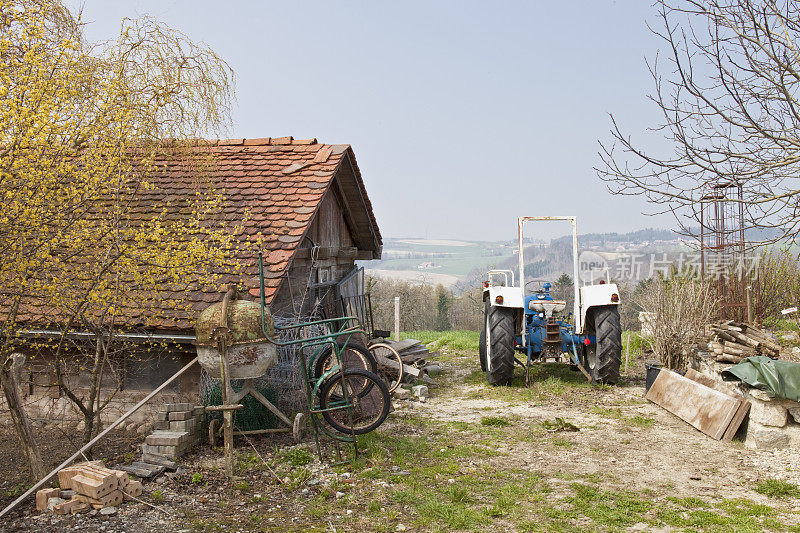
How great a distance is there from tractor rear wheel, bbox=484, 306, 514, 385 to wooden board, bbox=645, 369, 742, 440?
79.6 inches

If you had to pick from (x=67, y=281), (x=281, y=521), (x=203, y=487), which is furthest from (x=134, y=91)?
(x=281, y=521)

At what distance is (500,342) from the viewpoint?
9094mm

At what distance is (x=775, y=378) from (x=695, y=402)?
1.33 m

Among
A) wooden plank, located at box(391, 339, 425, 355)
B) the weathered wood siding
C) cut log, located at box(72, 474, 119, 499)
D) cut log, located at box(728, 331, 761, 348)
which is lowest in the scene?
cut log, located at box(72, 474, 119, 499)

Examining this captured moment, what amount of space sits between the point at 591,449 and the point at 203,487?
4.01 meters

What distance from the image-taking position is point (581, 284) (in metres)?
10.1

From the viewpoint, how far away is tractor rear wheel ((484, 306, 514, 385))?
9.07 m

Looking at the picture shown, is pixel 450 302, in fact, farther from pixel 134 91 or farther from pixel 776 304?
pixel 134 91

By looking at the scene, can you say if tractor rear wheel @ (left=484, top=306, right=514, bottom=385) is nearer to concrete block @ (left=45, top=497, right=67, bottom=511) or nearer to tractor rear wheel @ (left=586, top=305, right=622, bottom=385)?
tractor rear wheel @ (left=586, top=305, right=622, bottom=385)

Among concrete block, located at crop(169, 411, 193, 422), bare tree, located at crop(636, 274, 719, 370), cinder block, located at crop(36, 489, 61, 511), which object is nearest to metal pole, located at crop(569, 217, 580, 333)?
bare tree, located at crop(636, 274, 719, 370)

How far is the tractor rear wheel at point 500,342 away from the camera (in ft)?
29.8

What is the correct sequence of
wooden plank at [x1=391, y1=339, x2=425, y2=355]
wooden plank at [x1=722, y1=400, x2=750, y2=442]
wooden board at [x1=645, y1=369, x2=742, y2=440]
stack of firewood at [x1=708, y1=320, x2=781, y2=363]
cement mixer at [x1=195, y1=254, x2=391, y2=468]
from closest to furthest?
cement mixer at [x1=195, y1=254, x2=391, y2=468], wooden plank at [x1=722, y1=400, x2=750, y2=442], wooden board at [x1=645, y1=369, x2=742, y2=440], stack of firewood at [x1=708, y1=320, x2=781, y2=363], wooden plank at [x1=391, y1=339, x2=425, y2=355]

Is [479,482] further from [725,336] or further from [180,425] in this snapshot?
[725,336]

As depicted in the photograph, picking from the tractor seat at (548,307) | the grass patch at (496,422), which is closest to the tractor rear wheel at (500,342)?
the tractor seat at (548,307)
